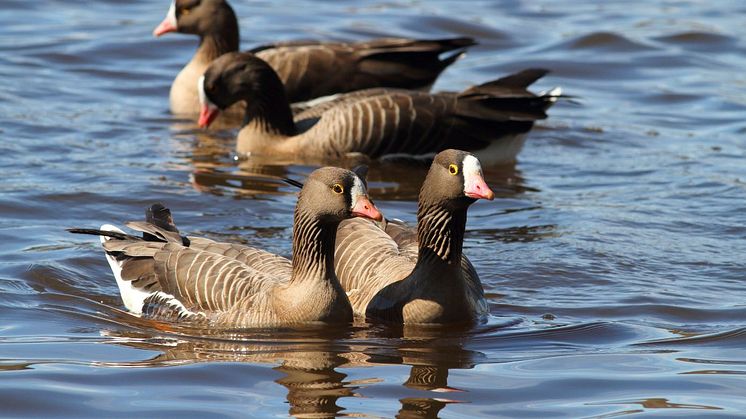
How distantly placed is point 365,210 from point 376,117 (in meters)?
5.78

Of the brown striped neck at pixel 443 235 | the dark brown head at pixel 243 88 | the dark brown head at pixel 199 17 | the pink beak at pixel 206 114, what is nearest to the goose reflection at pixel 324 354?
the brown striped neck at pixel 443 235

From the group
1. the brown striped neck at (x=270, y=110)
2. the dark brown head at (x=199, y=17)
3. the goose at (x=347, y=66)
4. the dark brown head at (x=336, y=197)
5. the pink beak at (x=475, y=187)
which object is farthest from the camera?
the dark brown head at (x=199, y=17)

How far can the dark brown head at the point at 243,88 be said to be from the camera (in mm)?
14477

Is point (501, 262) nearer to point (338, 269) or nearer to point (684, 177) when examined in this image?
point (338, 269)

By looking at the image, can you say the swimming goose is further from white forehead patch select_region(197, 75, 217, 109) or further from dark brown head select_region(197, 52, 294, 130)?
white forehead patch select_region(197, 75, 217, 109)

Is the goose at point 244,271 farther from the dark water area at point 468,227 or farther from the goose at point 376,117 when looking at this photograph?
the goose at point 376,117

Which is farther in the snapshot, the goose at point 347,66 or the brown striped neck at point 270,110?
the goose at point 347,66

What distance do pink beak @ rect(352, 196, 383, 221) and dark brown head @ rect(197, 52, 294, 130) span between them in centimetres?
627

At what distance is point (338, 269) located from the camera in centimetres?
988

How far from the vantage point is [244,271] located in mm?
9227

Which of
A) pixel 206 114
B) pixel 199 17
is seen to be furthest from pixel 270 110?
pixel 199 17

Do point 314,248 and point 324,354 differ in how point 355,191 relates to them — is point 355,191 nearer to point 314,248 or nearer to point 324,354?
point 314,248

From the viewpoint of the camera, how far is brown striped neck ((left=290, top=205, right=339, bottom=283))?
28.8 ft

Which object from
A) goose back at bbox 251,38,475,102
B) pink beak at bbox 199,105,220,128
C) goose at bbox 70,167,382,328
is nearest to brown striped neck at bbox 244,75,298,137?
pink beak at bbox 199,105,220,128
